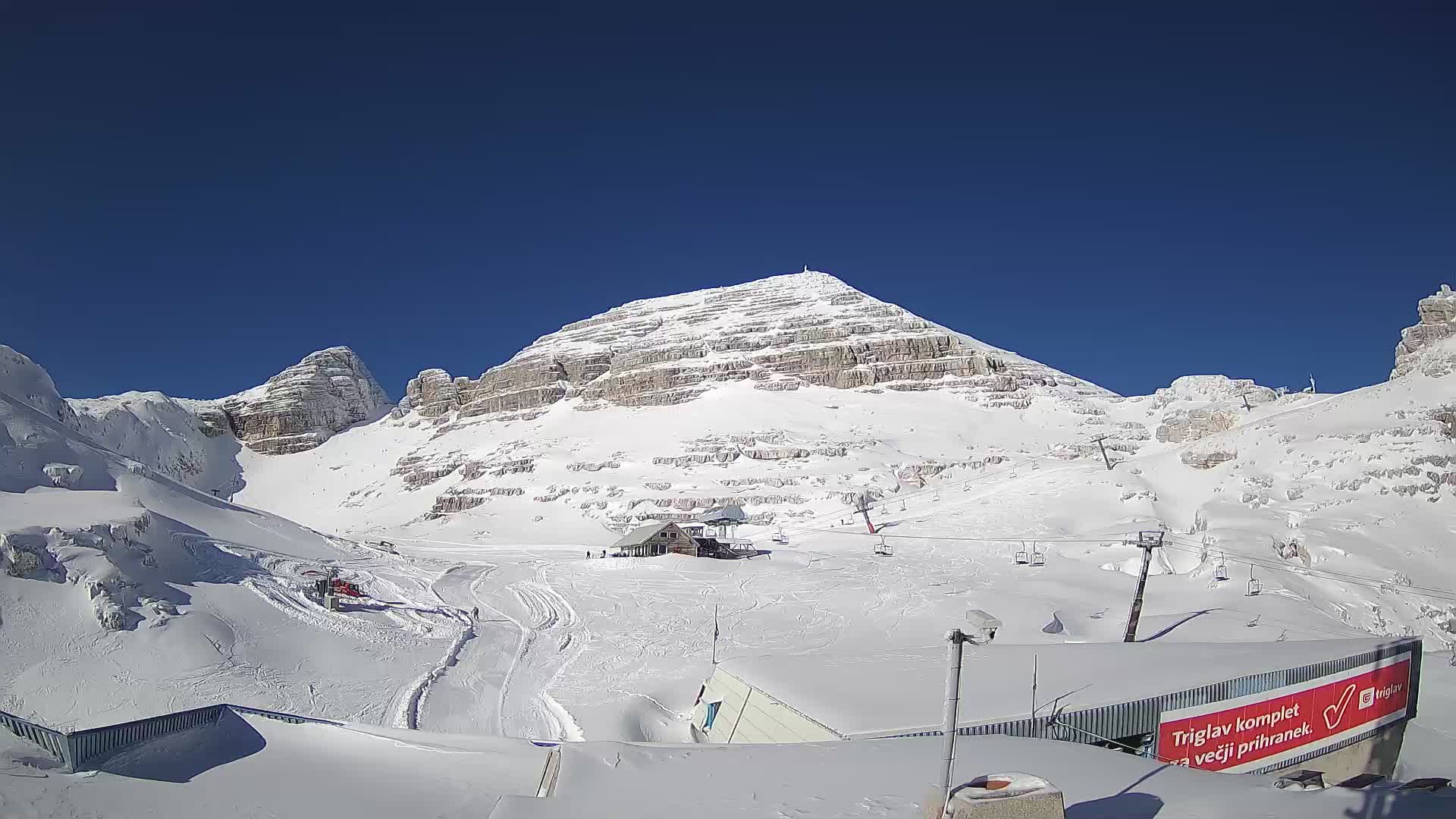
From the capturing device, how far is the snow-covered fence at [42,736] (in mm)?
6679

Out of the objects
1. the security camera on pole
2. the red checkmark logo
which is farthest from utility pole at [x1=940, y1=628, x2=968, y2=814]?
the red checkmark logo

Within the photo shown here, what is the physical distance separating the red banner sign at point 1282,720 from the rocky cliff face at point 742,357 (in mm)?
70428

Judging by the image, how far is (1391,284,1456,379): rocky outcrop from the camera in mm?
43613

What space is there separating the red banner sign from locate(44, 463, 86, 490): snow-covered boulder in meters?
25.0

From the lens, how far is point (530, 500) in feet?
216

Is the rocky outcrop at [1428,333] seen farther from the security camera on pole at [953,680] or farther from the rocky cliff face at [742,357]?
the security camera on pole at [953,680]

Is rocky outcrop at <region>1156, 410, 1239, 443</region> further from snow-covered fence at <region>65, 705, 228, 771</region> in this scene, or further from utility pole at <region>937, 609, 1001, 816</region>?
snow-covered fence at <region>65, 705, 228, 771</region>

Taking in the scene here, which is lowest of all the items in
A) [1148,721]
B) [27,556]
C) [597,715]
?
[597,715]

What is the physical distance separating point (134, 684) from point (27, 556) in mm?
3795

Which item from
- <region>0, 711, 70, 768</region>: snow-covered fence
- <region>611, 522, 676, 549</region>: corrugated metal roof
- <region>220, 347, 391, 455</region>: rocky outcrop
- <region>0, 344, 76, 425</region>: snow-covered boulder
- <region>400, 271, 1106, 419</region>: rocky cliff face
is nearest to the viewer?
<region>0, 711, 70, 768</region>: snow-covered fence

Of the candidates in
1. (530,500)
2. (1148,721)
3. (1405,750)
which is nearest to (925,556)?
(1405,750)

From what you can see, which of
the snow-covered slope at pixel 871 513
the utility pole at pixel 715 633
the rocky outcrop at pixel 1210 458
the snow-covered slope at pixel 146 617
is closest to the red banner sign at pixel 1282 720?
the snow-covered slope at pixel 871 513

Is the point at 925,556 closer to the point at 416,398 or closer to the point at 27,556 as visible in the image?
the point at 27,556

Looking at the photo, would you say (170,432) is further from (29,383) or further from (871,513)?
(871,513)
